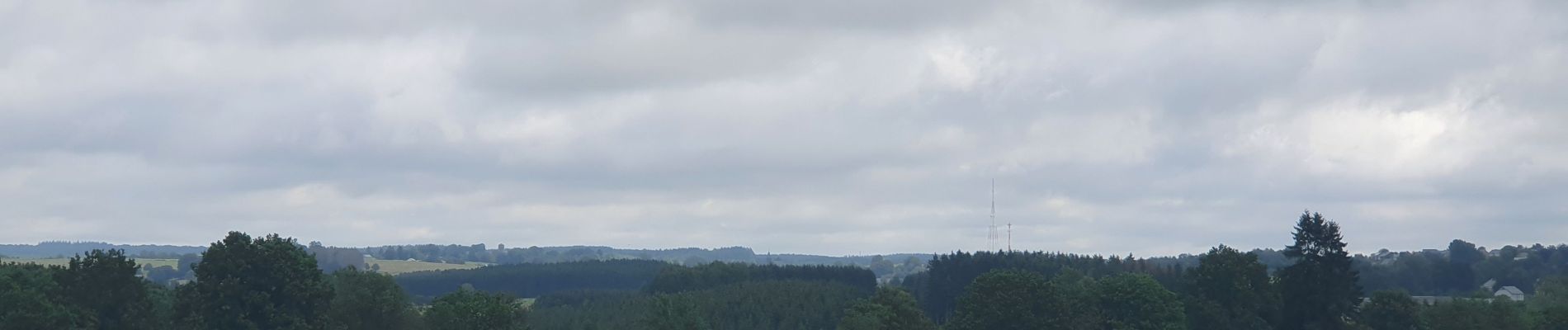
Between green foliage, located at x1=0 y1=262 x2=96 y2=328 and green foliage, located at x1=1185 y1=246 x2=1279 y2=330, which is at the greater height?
green foliage, located at x1=1185 y1=246 x2=1279 y2=330

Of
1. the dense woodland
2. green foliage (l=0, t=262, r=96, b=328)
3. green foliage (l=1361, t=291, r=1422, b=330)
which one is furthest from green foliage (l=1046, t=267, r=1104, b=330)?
green foliage (l=0, t=262, r=96, b=328)

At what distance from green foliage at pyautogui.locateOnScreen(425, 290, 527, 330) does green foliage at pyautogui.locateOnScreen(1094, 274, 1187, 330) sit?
42394 mm

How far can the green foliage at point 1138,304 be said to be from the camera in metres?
118

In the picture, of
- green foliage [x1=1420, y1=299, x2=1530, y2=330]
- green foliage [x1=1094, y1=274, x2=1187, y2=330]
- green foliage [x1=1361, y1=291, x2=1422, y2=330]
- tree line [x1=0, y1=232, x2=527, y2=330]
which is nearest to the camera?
tree line [x1=0, y1=232, x2=527, y2=330]

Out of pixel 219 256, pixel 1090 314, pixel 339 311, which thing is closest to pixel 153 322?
pixel 219 256

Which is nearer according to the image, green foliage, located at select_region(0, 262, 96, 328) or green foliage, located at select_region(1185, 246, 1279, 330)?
green foliage, located at select_region(0, 262, 96, 328)

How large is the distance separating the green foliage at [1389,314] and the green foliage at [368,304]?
73183mm

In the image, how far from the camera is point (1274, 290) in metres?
122

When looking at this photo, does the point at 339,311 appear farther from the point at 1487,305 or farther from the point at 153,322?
the point at 1487,305

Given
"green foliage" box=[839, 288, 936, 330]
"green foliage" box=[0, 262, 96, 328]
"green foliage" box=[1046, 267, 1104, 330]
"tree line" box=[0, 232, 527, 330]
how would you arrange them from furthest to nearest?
"green foliage" box=[839, 288, 936, 330] → "green foliage" box=[1046, 267, 1104, 330] → "tree line" box=[0, 232, 527, 330] → "green foliage" box=[0, 262, 96, 328]

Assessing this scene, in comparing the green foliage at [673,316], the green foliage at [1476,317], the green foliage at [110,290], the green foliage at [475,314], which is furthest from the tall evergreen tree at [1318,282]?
the green foliage at [110,290]

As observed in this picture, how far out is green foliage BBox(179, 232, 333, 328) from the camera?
8181 cm

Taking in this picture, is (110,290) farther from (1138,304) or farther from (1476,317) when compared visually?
(1476,317)

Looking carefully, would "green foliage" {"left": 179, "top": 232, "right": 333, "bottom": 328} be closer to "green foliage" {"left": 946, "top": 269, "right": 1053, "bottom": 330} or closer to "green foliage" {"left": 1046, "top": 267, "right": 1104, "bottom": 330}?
"green foliage" {"left": 946, "top": 269, "right": 1053, "bottom": 330}
